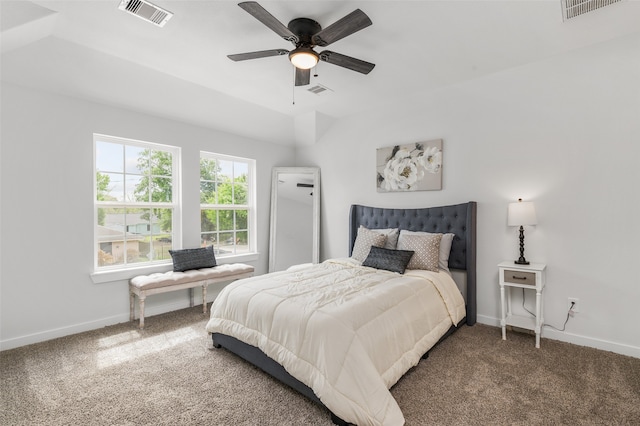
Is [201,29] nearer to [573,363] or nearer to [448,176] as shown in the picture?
[448,176]

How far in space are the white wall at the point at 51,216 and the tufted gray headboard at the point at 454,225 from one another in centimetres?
336

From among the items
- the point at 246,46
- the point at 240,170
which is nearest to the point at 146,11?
the point at 246,46

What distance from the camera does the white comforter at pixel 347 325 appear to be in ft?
5.86

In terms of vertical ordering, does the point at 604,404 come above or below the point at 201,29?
below

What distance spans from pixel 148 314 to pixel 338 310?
288 cm

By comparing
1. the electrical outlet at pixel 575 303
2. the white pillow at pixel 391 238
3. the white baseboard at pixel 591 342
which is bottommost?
the white baseboard at pixel 591 342

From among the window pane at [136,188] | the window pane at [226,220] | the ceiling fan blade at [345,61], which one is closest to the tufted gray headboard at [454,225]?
A: the ceiling fan blade at [345,61]

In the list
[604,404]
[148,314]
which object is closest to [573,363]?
[604,404]

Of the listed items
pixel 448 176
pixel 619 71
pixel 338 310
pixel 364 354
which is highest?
pixel 619 71

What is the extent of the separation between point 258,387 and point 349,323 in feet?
2.93

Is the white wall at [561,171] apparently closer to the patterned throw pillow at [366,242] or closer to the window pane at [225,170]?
the patterned throw pillow at [366,242]

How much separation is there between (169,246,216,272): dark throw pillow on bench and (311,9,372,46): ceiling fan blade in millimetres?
2996

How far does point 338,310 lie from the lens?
6.88ft

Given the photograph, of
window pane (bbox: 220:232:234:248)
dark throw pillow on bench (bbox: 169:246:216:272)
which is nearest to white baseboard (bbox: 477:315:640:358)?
dark throw pillow on bench (bbox: 169:246:216:272)
